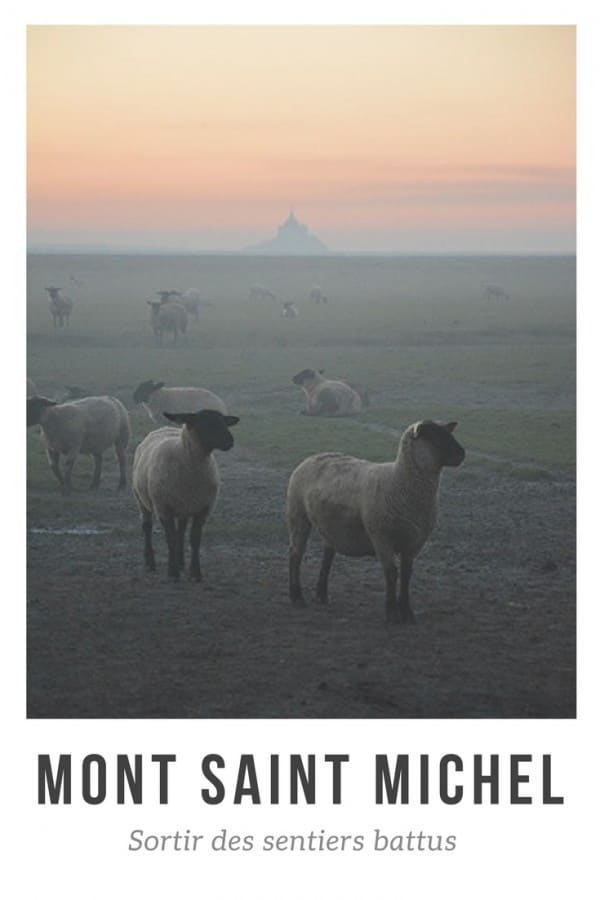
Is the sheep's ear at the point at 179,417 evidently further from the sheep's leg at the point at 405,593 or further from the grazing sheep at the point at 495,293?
the grazing sheep at the point at 495,293

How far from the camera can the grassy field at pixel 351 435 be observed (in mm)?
11688

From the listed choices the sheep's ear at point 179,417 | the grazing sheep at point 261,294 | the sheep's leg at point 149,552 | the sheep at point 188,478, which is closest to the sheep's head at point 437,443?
the sheep at point 188,478

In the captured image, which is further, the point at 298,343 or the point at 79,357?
the point at 298,343

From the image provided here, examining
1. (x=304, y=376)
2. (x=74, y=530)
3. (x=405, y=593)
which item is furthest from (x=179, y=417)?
(x=304, y=376)

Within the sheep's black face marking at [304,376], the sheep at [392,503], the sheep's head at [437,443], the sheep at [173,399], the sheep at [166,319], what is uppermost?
the sheep at [166,319]

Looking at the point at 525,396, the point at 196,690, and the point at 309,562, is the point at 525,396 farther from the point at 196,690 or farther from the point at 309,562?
the point at 196,690

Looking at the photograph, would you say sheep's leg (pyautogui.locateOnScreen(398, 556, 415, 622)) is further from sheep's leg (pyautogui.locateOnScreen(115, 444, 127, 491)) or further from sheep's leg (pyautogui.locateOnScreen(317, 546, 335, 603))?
sheep's leg (pyautogui.locateOnScreen(115, 444, 127, 491))

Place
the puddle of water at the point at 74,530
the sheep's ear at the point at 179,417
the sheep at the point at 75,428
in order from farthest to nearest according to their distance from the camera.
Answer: the sheep at the point at 75,428
the puddle of water at the point at 74,530
the sheep's ear at the point at 179,417

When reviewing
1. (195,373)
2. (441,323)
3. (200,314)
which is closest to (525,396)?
(195,373)

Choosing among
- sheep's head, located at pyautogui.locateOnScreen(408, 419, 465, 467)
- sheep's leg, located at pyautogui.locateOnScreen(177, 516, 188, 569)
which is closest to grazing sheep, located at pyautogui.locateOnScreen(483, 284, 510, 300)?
sheep's leg, located at pyautogui.locateOnScreen(177, 516, 188, 569)

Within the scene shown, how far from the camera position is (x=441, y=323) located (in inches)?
2063

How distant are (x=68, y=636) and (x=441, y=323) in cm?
4232

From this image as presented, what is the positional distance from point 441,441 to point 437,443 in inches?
1.7

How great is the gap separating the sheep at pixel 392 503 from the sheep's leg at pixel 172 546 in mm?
1758
